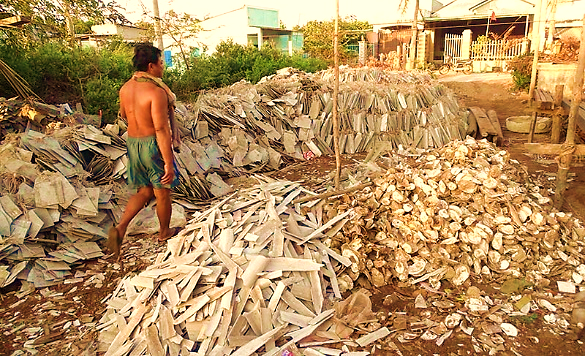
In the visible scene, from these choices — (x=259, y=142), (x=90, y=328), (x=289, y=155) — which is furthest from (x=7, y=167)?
(x=289, y=155)

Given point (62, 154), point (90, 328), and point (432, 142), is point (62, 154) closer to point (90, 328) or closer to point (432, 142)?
point (90, 328)

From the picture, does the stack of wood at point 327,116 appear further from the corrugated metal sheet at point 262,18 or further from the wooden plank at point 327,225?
the corrugated metal sheet at point 262,18

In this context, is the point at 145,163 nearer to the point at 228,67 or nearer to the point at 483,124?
the point at 483,124

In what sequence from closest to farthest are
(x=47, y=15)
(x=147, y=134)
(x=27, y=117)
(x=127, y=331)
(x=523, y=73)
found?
(x=127, y=331) → (x=147, y=134) → (x=27, y=117) → (x=47, y=15) → (x=523, y=73)

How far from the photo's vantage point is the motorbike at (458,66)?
18.7 m

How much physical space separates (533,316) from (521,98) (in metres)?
11.4

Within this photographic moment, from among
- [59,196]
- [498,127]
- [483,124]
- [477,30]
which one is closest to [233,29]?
[477,30]

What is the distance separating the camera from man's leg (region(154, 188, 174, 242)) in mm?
3771

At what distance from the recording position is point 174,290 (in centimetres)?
295

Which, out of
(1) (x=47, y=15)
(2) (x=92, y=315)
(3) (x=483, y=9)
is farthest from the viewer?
(3) (x=483, y=9)

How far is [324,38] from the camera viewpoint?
67.5 ft

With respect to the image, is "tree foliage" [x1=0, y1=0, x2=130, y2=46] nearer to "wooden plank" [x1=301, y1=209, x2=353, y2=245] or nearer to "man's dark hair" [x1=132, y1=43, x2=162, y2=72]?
"man's dark hair" [x1=132, y1=43, x2=162, y2=72]

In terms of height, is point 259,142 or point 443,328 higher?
point 259,142

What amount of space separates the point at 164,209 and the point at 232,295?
1.37 metres
